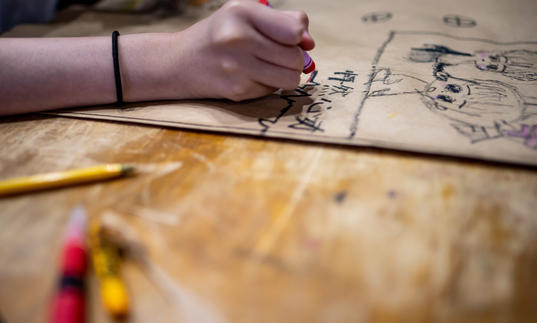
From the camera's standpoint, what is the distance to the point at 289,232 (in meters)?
0.34

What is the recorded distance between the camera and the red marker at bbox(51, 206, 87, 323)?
0.28m

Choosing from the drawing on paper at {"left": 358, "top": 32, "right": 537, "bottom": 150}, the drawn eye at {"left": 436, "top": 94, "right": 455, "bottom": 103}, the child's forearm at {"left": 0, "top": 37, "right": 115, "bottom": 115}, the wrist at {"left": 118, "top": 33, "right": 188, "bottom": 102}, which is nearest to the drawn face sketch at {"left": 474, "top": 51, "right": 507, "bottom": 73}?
the drawing on paper at {"left": 358, "top": 32, "right": 537, "bottom": 150}

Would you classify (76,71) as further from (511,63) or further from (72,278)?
(511,63)

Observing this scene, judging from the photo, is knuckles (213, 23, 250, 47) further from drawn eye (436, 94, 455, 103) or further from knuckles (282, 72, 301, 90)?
drawn eye (436, 94, 455, 103)

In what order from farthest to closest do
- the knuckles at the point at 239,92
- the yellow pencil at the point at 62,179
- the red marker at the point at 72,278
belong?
the knuckles at the point at 239,92 < the yellow pencil at the point at 62,179 < the red marker at the point at 72,278

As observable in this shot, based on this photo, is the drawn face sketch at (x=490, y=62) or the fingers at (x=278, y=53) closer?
the fingers at (x=278, y=53)

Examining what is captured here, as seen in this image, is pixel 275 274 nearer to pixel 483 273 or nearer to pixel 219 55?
pixel 483 273

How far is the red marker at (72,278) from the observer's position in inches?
11.1

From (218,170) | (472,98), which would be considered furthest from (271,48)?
(472,98)

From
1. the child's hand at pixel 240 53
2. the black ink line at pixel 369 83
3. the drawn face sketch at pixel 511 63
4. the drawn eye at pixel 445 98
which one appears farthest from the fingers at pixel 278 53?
the drawn face sketch at pixel 511 63

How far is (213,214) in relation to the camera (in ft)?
1.21

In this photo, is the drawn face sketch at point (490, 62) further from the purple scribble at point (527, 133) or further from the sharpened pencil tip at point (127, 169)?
the sharpened pencil tip at point (127, 169)

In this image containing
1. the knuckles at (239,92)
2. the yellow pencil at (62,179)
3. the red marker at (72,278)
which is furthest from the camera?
the knuckles at (239,92)

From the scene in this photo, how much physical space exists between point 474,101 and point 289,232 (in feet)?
1.17
